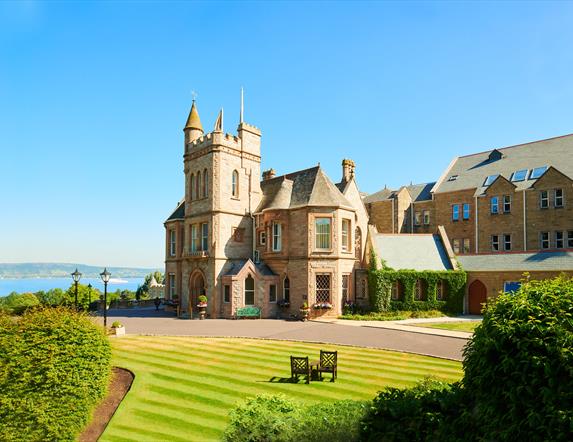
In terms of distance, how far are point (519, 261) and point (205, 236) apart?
1098 inches

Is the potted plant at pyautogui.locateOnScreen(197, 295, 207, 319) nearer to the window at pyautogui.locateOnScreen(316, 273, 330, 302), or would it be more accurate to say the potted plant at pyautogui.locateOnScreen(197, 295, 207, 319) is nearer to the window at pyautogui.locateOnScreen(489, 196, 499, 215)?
the window at pyautogui.locateOnScreen(316, 273, 330, 302)

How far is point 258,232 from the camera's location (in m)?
39.6

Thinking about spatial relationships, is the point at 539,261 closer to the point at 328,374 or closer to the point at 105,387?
the point at 328,374

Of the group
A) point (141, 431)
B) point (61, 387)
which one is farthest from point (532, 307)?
point (61, 387)

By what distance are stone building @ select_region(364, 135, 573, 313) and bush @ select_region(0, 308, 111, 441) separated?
3340cm

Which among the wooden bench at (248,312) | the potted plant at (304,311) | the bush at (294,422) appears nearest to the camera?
the bush at (294,422)

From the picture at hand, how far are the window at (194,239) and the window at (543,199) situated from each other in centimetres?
3477

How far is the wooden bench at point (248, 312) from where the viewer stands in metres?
35.7

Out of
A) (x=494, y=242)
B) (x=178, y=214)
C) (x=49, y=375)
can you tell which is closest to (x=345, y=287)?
(x=178, y=214)

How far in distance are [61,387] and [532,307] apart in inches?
491

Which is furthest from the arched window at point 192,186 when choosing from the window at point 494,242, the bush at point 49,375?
the window at point 494,242

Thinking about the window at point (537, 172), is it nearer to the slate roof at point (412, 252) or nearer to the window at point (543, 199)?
the window at point (543, 199)

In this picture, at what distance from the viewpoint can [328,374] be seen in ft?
57.0

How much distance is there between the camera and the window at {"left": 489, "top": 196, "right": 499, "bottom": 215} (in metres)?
46.5
